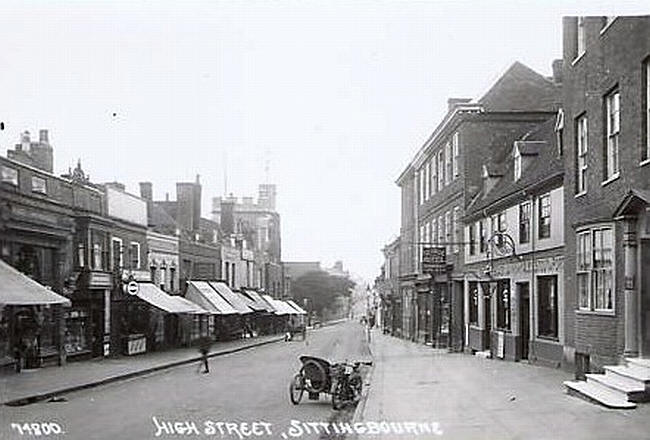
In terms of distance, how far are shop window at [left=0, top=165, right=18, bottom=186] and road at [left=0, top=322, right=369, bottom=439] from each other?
274 centimetres

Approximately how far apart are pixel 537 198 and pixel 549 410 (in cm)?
914

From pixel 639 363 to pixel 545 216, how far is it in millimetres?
7320

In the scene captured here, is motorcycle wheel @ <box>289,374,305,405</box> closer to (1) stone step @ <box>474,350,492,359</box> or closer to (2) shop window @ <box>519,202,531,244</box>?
(2) shop window @ <box>519,202,531,244</box>

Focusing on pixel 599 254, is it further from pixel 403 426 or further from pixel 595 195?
pixel 403 426

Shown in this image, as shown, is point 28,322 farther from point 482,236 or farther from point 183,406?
point 482,236

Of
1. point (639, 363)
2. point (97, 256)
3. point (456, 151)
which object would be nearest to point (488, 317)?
point (456, 151)

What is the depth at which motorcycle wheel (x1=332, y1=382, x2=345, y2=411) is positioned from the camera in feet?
36.5

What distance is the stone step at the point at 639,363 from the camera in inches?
395

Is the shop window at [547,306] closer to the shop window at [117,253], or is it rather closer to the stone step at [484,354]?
the stone step at [484,354]

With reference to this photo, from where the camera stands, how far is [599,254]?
12.0 metres

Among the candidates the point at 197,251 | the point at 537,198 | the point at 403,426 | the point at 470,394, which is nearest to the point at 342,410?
the point at 470,394

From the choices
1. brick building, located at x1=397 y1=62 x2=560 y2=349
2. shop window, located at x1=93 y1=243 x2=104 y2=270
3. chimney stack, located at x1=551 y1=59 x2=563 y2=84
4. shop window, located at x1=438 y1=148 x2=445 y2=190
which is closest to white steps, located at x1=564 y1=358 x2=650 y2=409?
chimney stack, located at x1=551 y1=59 x2=563 y2=84

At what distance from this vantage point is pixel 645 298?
35.1 feet

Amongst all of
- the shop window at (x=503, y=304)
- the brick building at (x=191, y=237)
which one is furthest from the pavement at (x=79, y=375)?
the shop window at (x=503, y=304)
